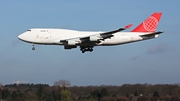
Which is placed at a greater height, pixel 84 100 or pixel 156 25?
pixel 156 25

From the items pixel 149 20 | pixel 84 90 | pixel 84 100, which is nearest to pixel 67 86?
pixel 84 90

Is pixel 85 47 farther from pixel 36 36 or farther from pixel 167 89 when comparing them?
pixel 167 89

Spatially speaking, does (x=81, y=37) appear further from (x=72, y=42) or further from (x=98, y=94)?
(x=98, y=94)

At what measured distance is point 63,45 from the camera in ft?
218

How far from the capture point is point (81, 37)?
6544cm

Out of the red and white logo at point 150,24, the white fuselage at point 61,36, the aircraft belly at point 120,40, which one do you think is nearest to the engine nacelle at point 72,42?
the white fuselage at point 61,36

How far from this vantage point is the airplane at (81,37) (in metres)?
64.5

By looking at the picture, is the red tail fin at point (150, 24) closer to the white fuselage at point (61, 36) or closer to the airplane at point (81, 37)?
the airplane at point (81, 37)

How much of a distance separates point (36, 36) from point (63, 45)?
179 inches

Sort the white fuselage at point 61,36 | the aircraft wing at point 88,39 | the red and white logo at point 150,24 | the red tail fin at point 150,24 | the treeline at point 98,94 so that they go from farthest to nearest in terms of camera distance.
→ the treeline at point 98,94
the red and white logo at point 150,24
the red tail fin at point 150,24
the aircraft wing at point 88,39
the white fuselage at point 61,36

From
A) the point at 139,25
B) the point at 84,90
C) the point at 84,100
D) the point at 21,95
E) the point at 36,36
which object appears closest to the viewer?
the point at 36,36

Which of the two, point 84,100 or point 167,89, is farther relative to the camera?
point 167,89

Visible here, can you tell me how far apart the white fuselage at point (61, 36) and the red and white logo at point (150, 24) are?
3.40 m

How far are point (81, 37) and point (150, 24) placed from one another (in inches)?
537
